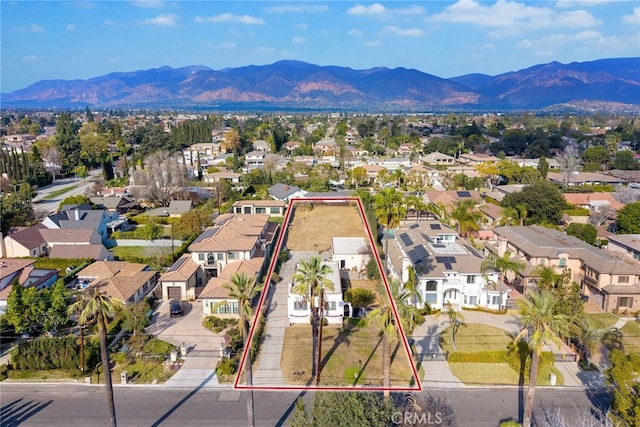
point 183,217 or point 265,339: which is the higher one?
point 265,339

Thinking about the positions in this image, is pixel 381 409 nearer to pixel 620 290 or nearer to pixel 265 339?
pixel 265 339

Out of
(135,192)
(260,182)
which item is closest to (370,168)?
(260,182)

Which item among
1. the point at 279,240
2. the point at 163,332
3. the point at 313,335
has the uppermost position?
the point at 279,240

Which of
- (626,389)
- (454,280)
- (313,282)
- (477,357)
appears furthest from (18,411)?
(454,280)

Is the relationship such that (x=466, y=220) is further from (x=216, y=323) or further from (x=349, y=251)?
(x=349, y=251)

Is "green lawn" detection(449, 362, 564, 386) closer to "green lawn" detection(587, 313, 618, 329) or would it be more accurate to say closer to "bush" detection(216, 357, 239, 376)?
"green lawn" detection(587, 313, 618, 329)

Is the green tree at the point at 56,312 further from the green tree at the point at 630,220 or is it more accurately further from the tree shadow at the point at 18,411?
the green tree at the point at 630,220

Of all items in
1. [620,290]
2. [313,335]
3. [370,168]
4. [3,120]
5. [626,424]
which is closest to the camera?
[313,335]
